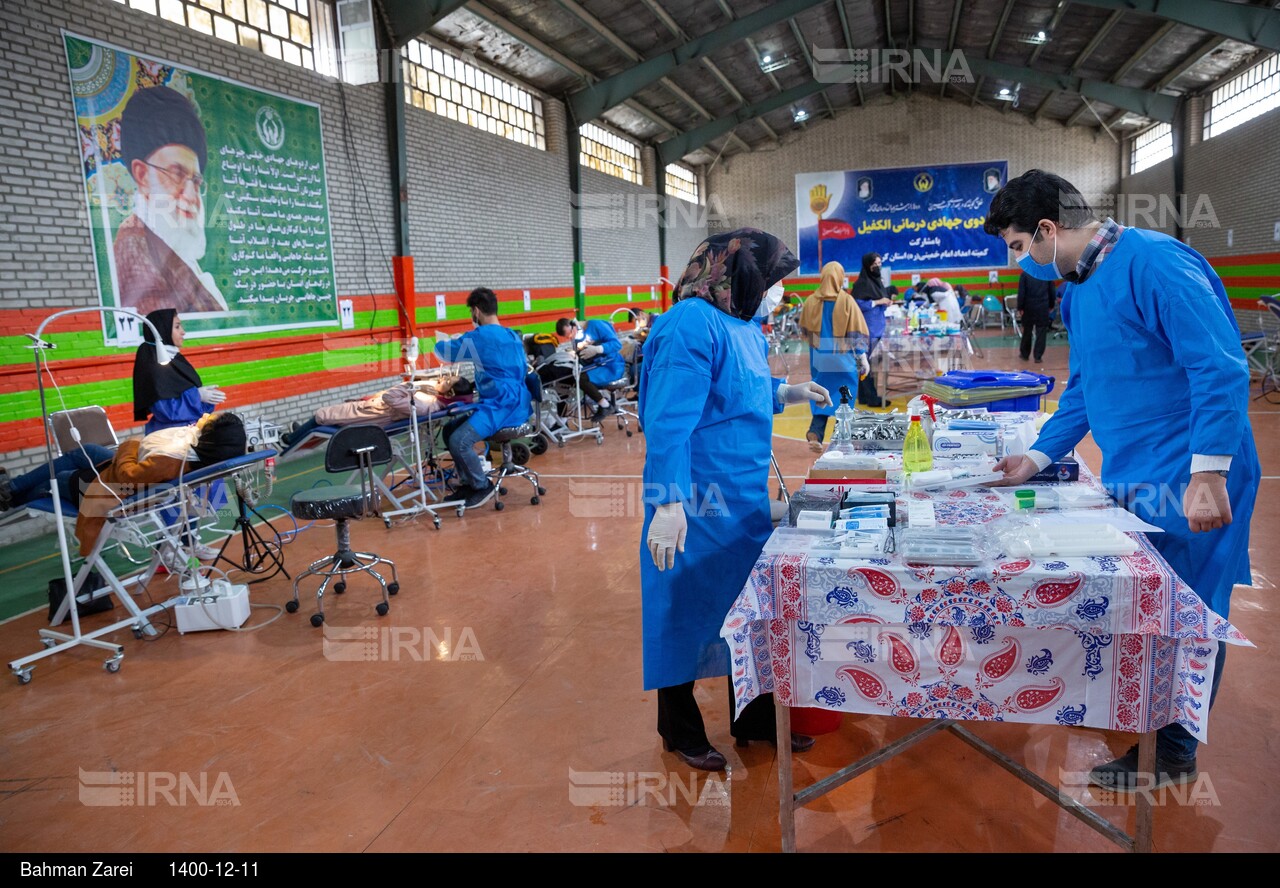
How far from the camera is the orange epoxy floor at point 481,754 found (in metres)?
2.25

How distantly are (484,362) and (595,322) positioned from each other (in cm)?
326

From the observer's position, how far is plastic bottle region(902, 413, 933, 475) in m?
2.67

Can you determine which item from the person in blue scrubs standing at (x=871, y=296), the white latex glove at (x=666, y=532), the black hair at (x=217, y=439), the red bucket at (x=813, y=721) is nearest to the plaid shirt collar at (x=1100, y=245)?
the white latex glove at (x=666, y=532)

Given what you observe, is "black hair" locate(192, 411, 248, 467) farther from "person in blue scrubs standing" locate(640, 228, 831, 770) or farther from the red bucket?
the red bucket

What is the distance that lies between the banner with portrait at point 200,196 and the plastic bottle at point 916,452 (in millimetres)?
6032

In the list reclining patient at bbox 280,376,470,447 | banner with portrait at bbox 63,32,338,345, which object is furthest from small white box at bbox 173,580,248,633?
banner with portrait at bbox 63,32,338,345

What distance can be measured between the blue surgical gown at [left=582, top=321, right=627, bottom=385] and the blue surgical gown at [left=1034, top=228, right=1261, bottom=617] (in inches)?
264

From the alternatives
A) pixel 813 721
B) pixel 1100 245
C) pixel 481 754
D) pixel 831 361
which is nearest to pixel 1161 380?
pixel 1100 245

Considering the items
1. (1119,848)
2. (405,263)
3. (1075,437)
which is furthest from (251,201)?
(1119,848)

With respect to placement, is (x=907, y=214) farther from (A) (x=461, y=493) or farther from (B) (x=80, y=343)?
(B) (x=80, y=343)

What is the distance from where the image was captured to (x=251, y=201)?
754 cm

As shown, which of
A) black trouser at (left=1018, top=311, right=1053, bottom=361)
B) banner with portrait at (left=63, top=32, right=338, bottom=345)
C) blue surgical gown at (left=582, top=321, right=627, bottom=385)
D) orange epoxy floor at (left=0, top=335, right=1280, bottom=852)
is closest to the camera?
orange epoxy floor at (left=0, top=335, right=1280, bottom=852)

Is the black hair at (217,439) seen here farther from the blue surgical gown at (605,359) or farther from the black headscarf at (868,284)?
the black headscarf at (868,284)

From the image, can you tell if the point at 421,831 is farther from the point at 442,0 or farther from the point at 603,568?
the point at 442,0
